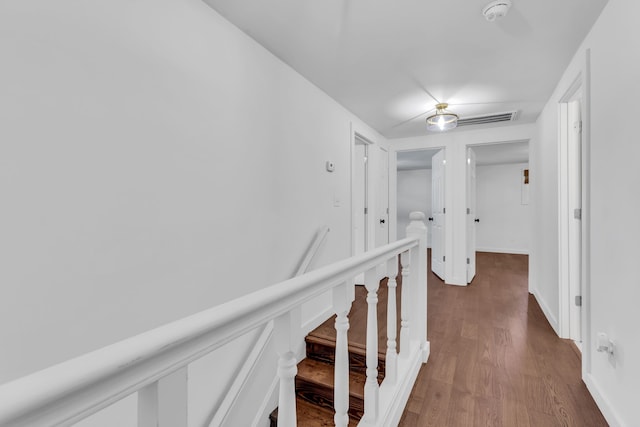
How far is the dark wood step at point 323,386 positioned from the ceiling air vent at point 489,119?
290 cm

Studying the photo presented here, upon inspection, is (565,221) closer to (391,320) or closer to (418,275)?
(418,275)

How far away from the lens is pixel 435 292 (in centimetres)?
368

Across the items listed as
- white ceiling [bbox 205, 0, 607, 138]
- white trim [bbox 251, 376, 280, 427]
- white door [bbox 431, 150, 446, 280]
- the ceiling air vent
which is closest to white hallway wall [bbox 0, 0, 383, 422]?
white ceiling [bbox 205, 0, 607, 138]

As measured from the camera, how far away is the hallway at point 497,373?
1564 mm

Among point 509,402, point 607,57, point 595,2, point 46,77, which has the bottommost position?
point 509,402

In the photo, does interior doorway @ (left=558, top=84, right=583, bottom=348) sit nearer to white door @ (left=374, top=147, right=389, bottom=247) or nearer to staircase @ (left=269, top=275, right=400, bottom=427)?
staircase @ (left=269, top=275, right=400, bottom=427)

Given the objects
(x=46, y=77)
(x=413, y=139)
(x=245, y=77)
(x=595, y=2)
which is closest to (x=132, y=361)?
(x=46, y=77)

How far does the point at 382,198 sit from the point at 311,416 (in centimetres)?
278

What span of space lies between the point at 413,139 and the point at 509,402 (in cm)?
327

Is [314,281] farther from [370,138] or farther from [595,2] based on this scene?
[370,138]

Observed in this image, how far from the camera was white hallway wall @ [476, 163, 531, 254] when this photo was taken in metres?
6.59

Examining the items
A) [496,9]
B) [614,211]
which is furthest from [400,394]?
[496,9]

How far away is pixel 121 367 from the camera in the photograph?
14.7 inches

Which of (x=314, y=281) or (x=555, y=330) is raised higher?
(x=314, y=281)
